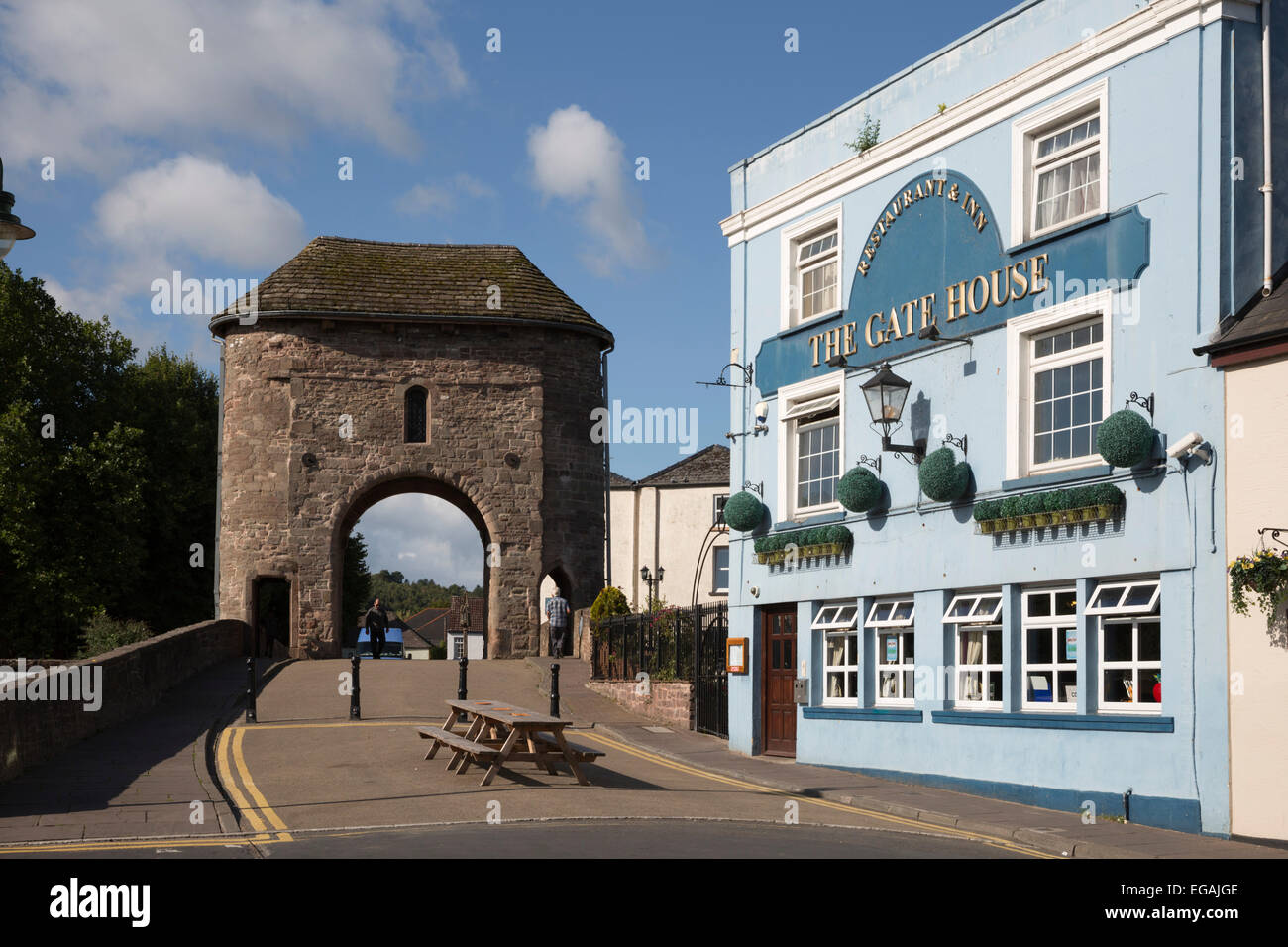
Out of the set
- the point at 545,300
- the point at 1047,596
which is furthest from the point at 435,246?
the point at 1047,596

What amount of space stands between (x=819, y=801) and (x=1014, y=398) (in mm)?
4948

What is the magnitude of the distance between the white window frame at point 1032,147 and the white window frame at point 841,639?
5.48 meters

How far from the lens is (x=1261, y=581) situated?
1230 cm

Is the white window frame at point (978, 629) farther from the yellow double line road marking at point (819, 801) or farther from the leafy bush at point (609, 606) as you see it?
the leafy bush at point (609, 606)

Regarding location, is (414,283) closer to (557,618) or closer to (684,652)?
(557,618)

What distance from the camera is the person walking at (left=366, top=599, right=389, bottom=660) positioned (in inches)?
1351

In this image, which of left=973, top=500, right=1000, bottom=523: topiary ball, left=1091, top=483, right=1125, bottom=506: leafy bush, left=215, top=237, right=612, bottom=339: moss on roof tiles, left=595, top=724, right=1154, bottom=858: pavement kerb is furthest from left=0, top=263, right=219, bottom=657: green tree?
left=1091, top=483, right=1125, bottom=506: leafy bush

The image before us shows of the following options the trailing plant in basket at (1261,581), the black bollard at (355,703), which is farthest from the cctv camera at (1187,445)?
the black bollard at (355,703)

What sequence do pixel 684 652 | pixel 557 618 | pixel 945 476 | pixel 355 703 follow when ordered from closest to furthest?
pixel 945 476, pixel 355 703, pixel 684 652, pixel 557 618

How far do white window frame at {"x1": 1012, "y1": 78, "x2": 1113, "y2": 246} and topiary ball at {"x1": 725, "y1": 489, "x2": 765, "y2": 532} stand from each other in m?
5.93

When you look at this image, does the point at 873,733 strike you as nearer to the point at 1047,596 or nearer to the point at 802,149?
the point at 1047,596

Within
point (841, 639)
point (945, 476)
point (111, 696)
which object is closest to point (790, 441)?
point (841, 639)

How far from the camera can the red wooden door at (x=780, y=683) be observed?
20.0 metres
